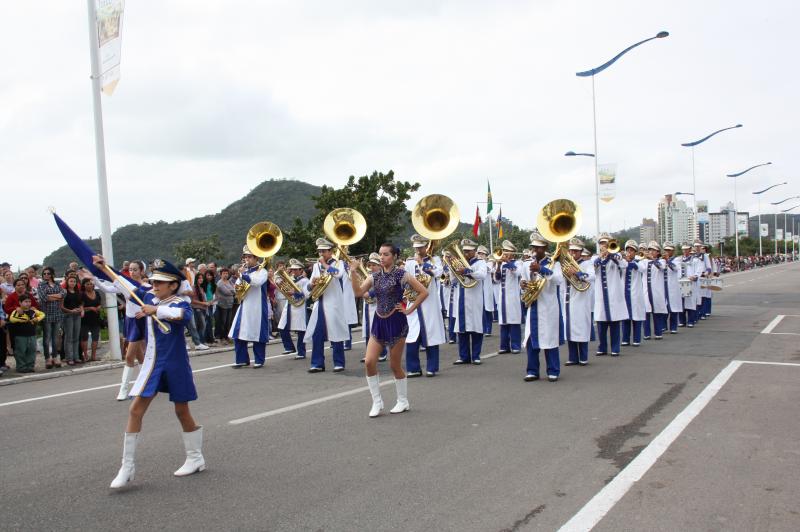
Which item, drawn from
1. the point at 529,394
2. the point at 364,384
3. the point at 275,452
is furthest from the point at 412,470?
the point at 364,384

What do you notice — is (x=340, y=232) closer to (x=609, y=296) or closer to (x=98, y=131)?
(x=609, y=296)

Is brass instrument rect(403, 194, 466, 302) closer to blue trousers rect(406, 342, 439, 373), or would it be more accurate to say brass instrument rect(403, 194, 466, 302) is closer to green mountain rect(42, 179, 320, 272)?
blue trousers rect(406, 342, 439, 373)

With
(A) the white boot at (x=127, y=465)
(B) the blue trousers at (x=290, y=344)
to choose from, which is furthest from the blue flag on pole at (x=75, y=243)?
(B) the blue trousers at (x=290, y=344)

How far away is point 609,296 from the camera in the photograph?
13227mm

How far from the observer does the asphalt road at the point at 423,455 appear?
15.3ft

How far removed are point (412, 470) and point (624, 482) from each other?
1.65m

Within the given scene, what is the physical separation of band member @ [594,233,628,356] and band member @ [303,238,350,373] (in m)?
4.89

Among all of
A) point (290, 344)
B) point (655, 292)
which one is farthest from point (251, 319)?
point (655, 292)

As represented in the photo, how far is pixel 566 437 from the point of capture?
6.52 m

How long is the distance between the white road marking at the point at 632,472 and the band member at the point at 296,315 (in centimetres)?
682

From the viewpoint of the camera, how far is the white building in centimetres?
13600

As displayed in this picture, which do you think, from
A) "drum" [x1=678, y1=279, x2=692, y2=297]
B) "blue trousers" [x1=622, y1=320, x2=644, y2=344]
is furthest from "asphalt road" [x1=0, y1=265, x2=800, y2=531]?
"drum" [x1=678, y1=279, x2=692, y2=297]

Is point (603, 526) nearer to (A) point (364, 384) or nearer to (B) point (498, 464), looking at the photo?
(B) point (498, 464)

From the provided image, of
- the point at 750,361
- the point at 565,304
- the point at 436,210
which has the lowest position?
the point at 750,361
